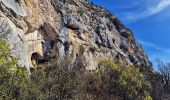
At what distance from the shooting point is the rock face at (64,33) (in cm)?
6238

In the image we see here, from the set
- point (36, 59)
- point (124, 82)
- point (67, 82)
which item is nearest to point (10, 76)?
point (67, 82)

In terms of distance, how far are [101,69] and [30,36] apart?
18902mm

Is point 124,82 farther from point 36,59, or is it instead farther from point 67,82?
point 67,82

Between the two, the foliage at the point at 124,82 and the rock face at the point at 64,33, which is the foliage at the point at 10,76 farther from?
the foliage at the point at 124,82

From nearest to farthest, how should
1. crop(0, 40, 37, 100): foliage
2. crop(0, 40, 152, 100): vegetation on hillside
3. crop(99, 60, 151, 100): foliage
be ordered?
1. crop(0, 40, 37, 100): foliage
2. crop(0, 40, 152, 100): vegetation on hillside
3. crop(99, 60, 151, 100): foliage

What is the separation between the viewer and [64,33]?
77.6m

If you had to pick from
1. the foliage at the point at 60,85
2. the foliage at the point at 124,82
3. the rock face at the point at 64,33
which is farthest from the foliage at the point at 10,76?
the foliage at the point at 124,82

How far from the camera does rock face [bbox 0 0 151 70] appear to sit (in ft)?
205

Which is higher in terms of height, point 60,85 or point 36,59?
point 36,59

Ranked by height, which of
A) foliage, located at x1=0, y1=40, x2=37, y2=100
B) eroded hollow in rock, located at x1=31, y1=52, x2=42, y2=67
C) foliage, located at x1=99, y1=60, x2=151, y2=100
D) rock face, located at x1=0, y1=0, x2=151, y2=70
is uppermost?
rock face, located at x1=0, y1=0, x2=151, y2=70

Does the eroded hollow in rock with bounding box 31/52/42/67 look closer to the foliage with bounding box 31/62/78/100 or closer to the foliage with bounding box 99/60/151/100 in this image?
the foliage with bounding box 99/60/151/100

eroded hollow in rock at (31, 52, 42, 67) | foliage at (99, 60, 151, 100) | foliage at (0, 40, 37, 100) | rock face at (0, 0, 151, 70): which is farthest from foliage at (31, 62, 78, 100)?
foliage at (99, 60, 151, 100)

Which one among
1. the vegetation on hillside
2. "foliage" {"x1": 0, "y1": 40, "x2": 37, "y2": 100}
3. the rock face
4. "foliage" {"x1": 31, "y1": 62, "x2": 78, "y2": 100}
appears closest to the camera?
"foliage" {"x1": 0, "y1": 40, "x2": 37, "y2": 100}

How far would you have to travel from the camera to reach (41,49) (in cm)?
7119
